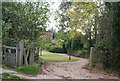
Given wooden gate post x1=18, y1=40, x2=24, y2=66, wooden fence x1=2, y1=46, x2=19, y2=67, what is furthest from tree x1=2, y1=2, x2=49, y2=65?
wooden fence x1=2, y1=46, x2=19, y2=67

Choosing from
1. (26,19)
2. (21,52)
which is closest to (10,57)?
(21,52)

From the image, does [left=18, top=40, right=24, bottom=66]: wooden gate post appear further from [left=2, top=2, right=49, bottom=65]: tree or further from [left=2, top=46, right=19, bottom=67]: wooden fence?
[left=2, top=2, right=49, bottom=65]: tree

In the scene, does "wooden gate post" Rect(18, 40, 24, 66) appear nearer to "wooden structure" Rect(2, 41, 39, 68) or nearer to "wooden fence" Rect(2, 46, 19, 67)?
"wooden structure" Rect(2, 41, 39, 68)

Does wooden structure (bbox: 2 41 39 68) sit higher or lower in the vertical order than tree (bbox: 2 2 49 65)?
lower

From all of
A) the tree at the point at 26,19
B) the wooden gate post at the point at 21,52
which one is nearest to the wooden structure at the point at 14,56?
the wooden gate post at the point at 21,52

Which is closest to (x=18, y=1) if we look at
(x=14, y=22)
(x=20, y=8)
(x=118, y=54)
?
(x=20, y=8)

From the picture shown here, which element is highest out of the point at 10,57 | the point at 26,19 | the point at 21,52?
the point at 26,19

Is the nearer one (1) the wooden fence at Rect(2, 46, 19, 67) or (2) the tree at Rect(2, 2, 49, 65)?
(1) the wooden fence at Rect(2, 46, 19, 67)

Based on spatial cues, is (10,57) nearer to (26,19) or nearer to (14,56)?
(14,56)

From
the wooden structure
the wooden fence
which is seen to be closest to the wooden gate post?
the wooden structure

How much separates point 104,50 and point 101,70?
1269 millimetres

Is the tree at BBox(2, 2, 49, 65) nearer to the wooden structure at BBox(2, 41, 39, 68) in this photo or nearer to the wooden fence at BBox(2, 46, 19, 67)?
the wooden structure at BBox(2, 41, 39, 68)

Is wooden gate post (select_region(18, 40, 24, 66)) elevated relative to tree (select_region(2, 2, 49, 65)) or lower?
lower

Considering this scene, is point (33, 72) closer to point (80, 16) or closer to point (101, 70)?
point (101, 70)
